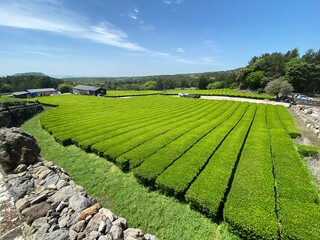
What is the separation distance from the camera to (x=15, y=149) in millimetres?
10391

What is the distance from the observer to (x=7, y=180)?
915 cm

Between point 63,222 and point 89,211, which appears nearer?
point 63,222

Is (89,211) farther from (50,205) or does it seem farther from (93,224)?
(50,205)

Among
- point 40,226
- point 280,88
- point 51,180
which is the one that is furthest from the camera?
point 280,88

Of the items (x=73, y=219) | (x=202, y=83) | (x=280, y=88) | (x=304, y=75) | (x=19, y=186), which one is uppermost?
(x=304, y=75)

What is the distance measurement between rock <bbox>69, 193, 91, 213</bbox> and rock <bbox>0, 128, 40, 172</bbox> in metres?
5.33

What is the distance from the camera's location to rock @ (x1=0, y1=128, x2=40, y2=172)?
10055mm

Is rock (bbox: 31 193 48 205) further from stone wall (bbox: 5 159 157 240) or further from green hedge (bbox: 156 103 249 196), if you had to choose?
green hedge (bbox: 156 103 249 196)

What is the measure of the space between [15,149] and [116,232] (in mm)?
8472

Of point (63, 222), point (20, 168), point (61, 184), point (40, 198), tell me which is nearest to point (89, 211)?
point (63, 222)

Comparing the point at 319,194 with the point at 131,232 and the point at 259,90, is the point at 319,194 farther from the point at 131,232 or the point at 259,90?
the point at 259,90

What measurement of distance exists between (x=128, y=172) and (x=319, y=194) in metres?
10.5

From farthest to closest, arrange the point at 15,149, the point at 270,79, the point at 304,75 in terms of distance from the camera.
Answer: the point at 270,79, the point at 304,75, the point at 15,149

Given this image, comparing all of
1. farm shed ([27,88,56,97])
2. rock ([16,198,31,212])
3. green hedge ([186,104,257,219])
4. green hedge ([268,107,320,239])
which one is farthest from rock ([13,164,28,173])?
farm shed ([27,88,56,97])
